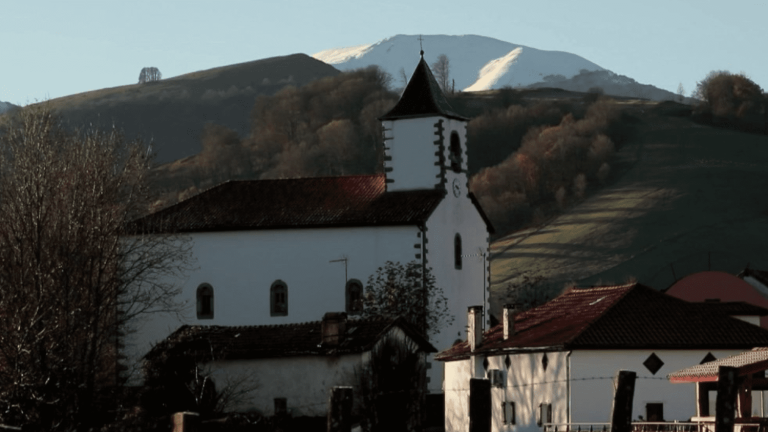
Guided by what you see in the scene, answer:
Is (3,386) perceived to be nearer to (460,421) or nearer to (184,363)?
(184,363)

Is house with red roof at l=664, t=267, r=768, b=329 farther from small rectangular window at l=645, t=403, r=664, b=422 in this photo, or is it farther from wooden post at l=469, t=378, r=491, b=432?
wooden post at l=469, t=378, r=491, b=432

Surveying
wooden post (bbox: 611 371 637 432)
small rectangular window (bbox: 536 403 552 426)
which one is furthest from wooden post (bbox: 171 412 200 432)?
small rectangular window (bbox: 536 403 552 426)

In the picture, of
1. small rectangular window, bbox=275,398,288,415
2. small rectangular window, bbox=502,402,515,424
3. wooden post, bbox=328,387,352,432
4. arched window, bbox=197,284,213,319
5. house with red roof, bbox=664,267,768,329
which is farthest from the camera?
house with red roof, bbox=664,267,768,329

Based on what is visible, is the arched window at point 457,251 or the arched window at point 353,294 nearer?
the arched window at point 353,294

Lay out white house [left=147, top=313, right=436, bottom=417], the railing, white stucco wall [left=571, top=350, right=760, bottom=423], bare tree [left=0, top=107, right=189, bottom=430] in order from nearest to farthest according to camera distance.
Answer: the railing, bare tree [left=0, top=107, right=189, bottom=430], white stucco wall [left=571, top=350, right=760, bottom=423], white house [left=147, top=313, right=436, bottom=417]

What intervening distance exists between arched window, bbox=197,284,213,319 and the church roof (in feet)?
7.37

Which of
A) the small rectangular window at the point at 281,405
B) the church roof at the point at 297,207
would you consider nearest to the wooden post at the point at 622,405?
the small rectangular window at the point at 281,405

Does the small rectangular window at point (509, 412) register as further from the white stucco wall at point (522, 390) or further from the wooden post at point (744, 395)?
the wooden post at point (744, 395)

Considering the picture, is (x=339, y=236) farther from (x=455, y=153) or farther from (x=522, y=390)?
(x=522, y=390)

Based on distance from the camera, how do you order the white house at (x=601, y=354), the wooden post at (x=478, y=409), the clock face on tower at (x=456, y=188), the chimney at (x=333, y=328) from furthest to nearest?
the clock face on tower at (x=456, y=188), the chimney at (x=333, y=328), the white house at (x=601, y=354), the wooden post at (x=478, y=409)

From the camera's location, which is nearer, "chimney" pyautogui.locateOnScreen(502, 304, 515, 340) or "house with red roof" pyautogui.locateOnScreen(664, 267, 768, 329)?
"chimney" pyautogui.locateOnScreen(502, 304, 515, 340)

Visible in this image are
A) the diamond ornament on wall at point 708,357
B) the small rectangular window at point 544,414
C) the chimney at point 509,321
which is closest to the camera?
the diamond ornament on wall at point 708,357

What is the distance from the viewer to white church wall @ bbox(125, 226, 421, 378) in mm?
53772

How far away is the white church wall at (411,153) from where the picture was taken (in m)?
56.1
